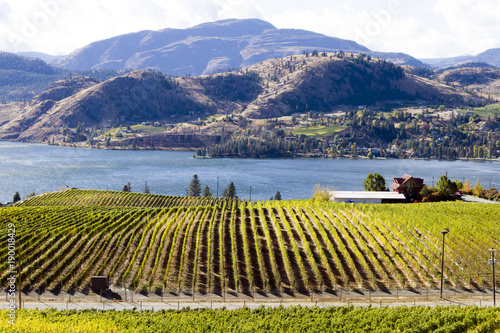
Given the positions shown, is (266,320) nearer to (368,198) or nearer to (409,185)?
(368,198)

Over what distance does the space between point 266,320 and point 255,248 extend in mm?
18197

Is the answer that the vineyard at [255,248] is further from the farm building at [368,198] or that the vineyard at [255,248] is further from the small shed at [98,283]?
the farm building at [368,198]

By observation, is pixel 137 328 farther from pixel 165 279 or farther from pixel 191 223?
pixel 191 223

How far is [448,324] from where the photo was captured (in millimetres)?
29641

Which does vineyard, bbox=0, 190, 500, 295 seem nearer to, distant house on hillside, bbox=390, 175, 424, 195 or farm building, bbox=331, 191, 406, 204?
farm building, bbox=331, 191, 406, 204

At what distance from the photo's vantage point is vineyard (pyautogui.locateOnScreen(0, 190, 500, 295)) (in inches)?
1629

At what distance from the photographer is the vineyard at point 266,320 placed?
2888 centimetres

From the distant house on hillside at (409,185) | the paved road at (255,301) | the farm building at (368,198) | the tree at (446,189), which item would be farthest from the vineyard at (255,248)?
the distant house on hillside at (409,185)

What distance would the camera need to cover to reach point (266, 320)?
31266 mm

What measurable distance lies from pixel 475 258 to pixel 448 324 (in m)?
19.6

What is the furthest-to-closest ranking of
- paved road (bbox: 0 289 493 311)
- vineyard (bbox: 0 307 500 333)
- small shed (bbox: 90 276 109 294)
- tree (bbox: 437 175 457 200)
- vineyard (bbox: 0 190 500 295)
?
tree (bbox: 437 175 457 200)
vineyard (bbox: 0 190 500 295)
small shed (bbox: 90 276 109 294)
paved road (bbox: 0 289 493 311)
vineyard (bbox: 0 307 500 333)

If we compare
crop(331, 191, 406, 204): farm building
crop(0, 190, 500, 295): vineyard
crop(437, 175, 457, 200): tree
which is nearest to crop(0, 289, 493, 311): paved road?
crop(0, 190, 500, 295): vineyard

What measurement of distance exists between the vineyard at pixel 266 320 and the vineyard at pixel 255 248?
716cm

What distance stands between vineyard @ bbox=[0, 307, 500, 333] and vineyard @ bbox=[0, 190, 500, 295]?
23.5 feet
